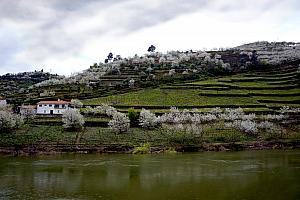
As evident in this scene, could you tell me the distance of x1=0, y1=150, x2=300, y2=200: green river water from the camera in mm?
43000

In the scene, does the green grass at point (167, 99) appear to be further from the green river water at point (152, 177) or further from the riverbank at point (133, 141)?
the green river water at point (152, 177)

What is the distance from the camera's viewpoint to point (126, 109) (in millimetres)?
113312

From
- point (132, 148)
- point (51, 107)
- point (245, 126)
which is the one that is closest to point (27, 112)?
point (51, 107)

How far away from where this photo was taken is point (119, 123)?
96.5 metres

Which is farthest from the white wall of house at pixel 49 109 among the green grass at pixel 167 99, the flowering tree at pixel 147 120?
the flowering tree at pixel 147 120

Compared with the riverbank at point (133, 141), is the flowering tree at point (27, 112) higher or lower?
higher

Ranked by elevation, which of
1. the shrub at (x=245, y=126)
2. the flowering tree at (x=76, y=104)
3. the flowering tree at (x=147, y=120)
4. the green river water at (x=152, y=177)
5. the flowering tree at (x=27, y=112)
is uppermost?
the flowering tree at (x=76, y=104)

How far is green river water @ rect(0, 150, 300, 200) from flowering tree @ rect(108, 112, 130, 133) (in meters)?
17.9

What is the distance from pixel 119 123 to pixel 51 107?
29212mm

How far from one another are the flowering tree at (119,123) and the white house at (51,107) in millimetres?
23715

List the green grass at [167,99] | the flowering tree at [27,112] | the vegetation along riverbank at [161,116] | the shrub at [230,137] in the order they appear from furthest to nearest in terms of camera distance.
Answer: the green grass at [167,99], the flowering tree at [27,112], the shrub at [230,137], the vegetation along riverbank at [161,116]

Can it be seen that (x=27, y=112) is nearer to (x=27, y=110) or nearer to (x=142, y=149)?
(x=27, y=110)

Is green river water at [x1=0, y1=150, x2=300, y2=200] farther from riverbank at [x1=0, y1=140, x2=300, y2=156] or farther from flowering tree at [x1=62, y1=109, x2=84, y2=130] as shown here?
flowering tree at [x1=62, y1=109, x2=84, y2=130]

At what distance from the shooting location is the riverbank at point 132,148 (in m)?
86.1
